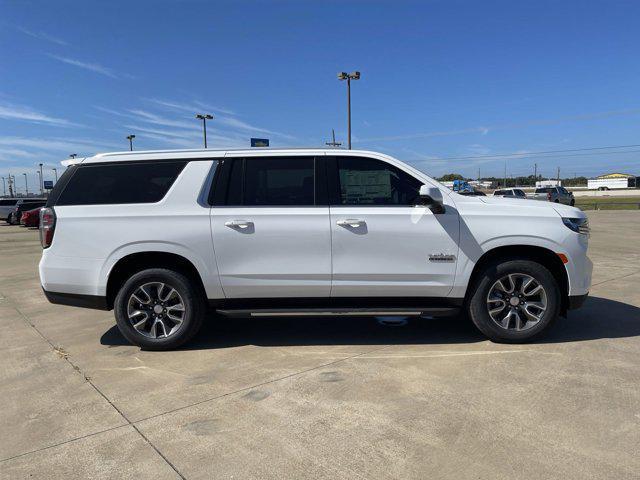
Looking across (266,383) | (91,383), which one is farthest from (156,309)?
(266,383)

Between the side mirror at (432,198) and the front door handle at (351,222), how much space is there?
61cm

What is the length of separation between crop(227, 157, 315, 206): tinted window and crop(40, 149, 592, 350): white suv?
0.01 meters

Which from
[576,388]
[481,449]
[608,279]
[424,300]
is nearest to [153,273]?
[424,300]

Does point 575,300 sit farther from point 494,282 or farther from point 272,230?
point 272,230

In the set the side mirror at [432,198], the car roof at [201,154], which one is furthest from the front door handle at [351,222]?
the car roof at [201,154]

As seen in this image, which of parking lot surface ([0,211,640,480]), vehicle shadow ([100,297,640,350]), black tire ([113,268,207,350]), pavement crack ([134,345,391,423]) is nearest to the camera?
parking lot surface ([0,211,640,480])

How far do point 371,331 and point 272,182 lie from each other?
198 centimetres

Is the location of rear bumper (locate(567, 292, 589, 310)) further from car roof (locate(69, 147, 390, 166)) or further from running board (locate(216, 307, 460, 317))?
car roof (locate(69, 147, 390, 166))

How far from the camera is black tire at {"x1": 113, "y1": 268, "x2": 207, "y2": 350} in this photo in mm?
4523

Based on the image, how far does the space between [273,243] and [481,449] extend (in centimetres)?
248

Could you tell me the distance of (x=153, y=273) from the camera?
4523 mm

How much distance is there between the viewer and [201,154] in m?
4.66

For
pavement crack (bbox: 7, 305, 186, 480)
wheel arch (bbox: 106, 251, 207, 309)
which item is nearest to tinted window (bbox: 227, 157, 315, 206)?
wheel arch (bbox: 106, 251, 207, 309)

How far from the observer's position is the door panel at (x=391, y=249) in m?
4.43
